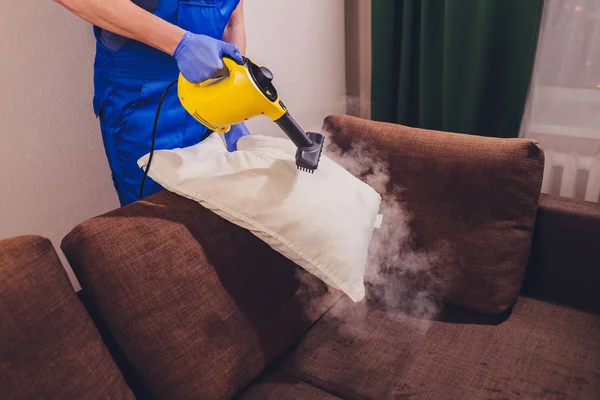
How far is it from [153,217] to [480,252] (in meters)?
0.87

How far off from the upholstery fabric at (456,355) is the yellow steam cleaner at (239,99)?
1.60 ft

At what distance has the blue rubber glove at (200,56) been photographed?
1.12 m

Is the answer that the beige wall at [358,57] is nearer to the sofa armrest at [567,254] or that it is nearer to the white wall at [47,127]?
the sofa armrest at [567,254]

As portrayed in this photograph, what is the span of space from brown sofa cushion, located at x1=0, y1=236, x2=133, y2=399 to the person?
44 centimetres

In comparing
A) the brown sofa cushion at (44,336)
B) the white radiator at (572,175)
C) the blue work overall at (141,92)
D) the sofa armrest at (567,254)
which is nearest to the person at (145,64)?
the blue work overall at (141,92)

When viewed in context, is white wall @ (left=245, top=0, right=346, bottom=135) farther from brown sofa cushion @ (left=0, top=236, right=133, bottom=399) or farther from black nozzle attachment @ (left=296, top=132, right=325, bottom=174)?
brown sofa cushion @ (left=0, top=236, right=133, bottom=399)

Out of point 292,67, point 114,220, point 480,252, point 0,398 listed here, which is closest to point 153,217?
point 114,220

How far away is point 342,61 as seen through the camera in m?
2.41

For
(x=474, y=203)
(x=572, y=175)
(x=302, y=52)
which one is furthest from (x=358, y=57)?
(x=474, y=203)

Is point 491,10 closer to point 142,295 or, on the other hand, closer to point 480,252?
point 480,252

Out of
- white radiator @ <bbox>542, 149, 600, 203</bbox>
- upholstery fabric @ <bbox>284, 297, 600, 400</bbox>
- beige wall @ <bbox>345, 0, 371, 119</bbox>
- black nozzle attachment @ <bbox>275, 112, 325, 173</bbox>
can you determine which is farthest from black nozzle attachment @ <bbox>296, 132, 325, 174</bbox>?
beige wall @ <bbox>345, 0, 371, 119</bbox>

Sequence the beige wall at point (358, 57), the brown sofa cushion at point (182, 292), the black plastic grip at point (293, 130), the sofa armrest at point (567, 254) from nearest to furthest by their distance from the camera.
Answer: the brown sofa cushion at point (182, 292) → the black plastic grip at point (293, 130) → the sofa armrest at point (567, 254) → the beige wall at point (358, 57)

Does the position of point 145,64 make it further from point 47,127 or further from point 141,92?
point 47,127

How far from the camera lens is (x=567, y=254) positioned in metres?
1.50
